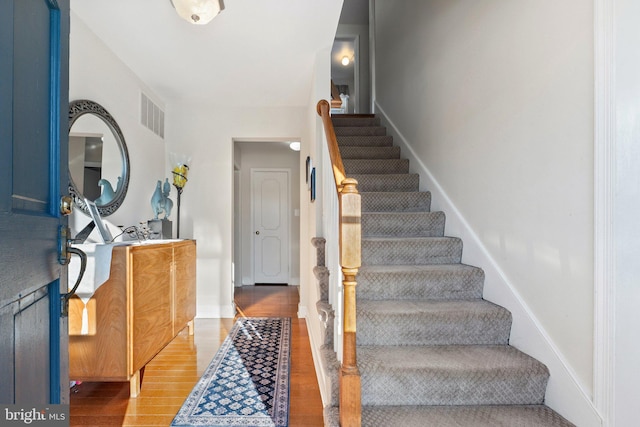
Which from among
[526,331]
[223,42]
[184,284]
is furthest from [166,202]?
[526,331]

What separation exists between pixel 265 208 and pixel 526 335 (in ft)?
15.3

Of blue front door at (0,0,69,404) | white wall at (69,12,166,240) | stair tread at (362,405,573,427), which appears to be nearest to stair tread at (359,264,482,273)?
stair tread at (362,405,573,427)

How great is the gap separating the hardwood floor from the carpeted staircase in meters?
0.43

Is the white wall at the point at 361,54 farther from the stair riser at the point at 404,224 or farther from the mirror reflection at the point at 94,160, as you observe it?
the mirror reflection at the point at 94,160

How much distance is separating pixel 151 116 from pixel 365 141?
2.21 metres

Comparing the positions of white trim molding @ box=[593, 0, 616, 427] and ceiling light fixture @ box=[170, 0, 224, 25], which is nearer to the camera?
white trim molding @ box=[593, 0, 616, 427]

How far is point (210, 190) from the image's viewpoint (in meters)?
3.84

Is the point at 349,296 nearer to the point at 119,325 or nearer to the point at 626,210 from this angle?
the point at 626,210

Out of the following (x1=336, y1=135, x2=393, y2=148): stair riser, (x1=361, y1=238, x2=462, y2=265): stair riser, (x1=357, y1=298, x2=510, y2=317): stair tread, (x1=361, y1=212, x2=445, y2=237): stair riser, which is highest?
(x1=336, y1=135, x2=393, y2=148): stair riser

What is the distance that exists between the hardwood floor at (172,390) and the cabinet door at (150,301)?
0.66 ft

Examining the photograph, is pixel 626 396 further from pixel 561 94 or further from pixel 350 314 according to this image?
pixel 561 94

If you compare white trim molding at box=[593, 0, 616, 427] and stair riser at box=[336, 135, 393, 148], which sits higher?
stair riser at box=[336, 135, 393, 148]

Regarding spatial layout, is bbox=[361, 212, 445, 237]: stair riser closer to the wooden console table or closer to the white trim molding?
the white trim molding

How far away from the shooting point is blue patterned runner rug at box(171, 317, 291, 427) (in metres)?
1.82
